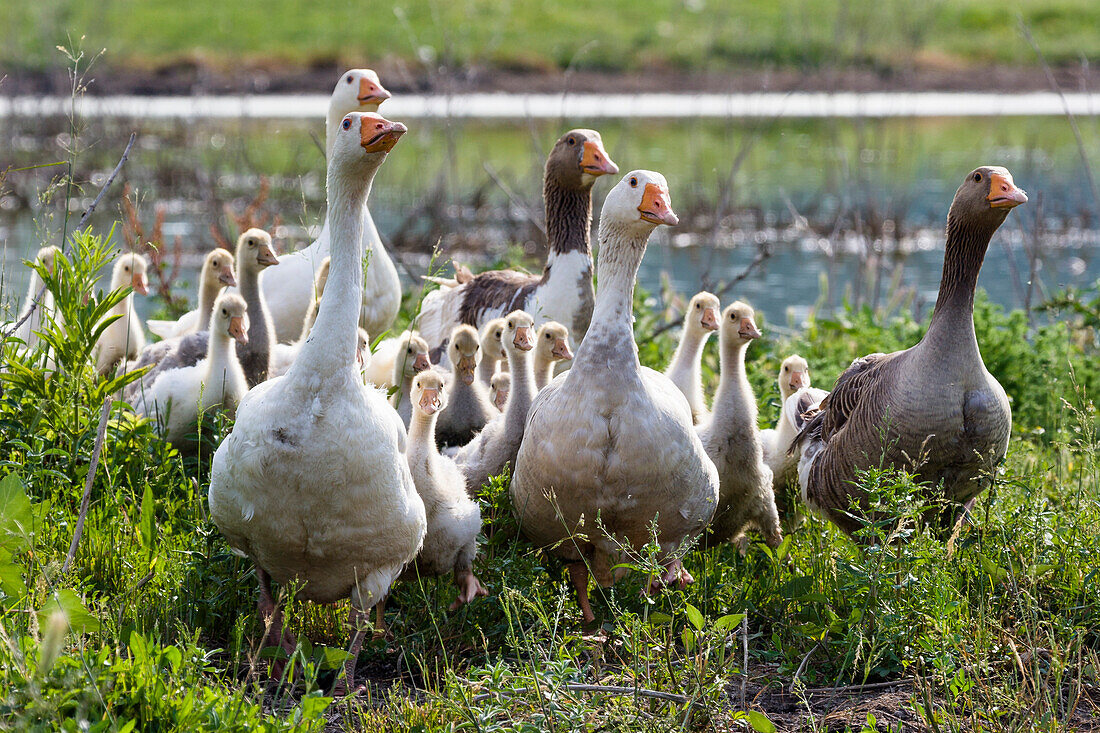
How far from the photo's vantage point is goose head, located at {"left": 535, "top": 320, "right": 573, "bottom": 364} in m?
5.82

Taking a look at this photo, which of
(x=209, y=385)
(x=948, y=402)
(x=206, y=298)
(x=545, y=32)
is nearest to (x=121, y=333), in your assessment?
(x=206, y=298)

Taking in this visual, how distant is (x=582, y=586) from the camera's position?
489 centimetres

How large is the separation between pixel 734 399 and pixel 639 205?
1.29 meters

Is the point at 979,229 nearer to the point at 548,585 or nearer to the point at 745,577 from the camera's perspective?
the point at 745,577

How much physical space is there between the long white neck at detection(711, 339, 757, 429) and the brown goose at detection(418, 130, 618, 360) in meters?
1.29

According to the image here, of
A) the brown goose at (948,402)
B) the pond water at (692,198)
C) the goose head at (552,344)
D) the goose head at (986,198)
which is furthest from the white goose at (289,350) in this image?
the goose head at (986,198)

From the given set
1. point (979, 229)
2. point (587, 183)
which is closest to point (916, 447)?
point (979, 229)

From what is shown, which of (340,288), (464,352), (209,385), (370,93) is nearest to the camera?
(340,288)

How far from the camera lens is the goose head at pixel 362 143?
388 cm

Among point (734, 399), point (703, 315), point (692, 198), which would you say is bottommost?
point (734, 399)

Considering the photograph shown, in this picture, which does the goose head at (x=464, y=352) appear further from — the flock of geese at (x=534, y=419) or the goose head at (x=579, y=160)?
the goose head at (x=579, y=160)

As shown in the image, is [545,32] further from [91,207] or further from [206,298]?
[91,207]

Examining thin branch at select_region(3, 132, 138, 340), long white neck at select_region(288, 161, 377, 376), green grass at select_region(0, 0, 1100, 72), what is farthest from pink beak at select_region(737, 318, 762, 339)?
green grass at select_region(0, 0, 1100, 72)

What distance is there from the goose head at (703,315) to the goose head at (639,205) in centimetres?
123
